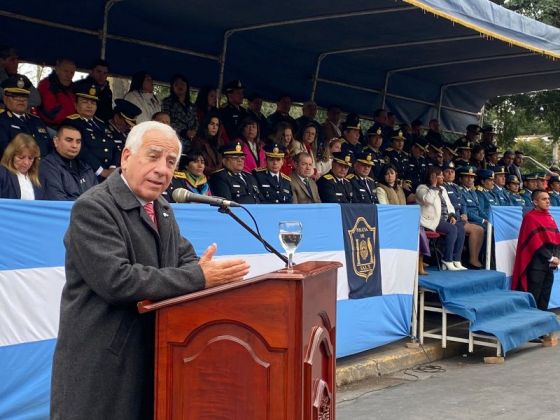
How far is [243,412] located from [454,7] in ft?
21.9

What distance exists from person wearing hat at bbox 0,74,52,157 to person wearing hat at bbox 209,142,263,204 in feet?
6.05

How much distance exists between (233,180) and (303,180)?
1.34 m

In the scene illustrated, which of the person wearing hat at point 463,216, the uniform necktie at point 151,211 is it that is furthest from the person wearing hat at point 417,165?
the uniform necktie at point 151,211

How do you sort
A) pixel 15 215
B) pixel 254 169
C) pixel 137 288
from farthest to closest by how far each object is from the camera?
pixel 254 169 < pixel 15 215 < pixel 137 288

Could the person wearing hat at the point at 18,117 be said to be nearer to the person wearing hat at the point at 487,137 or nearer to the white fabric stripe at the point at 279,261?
the white fabric stripe at the point at 279,261

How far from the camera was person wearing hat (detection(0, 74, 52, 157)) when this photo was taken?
22.0ft

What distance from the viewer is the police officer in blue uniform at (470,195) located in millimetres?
11500

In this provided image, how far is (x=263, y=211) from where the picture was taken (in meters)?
6.25

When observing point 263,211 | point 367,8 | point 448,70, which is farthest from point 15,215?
point 448,70

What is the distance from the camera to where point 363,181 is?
32.6ft

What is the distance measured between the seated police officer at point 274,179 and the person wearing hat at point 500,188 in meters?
4.96

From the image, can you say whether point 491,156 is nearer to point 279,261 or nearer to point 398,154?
point 398,154

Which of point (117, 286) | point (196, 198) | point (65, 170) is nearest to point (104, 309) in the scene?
point (117, 286)

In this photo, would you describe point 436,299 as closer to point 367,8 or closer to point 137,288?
point 367,8
